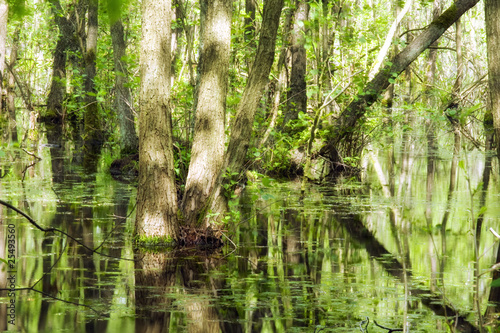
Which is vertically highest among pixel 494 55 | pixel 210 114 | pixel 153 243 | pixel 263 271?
pixel 494 55

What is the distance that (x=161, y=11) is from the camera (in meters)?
5.77

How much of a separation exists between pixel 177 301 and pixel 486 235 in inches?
181

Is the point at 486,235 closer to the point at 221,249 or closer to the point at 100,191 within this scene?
the point at 221,249

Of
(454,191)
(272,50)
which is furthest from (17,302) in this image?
(454,191)

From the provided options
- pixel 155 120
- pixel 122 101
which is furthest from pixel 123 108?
pixel 155 120

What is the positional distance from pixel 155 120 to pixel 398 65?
6452 millimetres

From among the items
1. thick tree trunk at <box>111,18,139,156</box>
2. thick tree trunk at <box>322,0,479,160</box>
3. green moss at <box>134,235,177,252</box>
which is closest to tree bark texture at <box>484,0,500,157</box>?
green moss at <box>134,235,177,252</box>

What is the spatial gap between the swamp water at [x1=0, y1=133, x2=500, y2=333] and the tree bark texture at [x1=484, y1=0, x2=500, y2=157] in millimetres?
1182

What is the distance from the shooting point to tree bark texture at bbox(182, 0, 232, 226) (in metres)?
6.18

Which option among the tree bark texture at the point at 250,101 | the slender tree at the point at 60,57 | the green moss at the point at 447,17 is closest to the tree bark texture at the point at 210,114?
the tree bark texture at the point at 250,101

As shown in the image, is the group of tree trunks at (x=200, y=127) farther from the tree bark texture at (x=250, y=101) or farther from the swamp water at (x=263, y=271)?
the swamp water at (x=263, y=271)

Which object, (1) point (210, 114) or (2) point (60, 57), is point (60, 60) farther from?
(1) point (210, 114)

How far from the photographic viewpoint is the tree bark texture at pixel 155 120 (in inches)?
228

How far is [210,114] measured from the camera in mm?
6227
